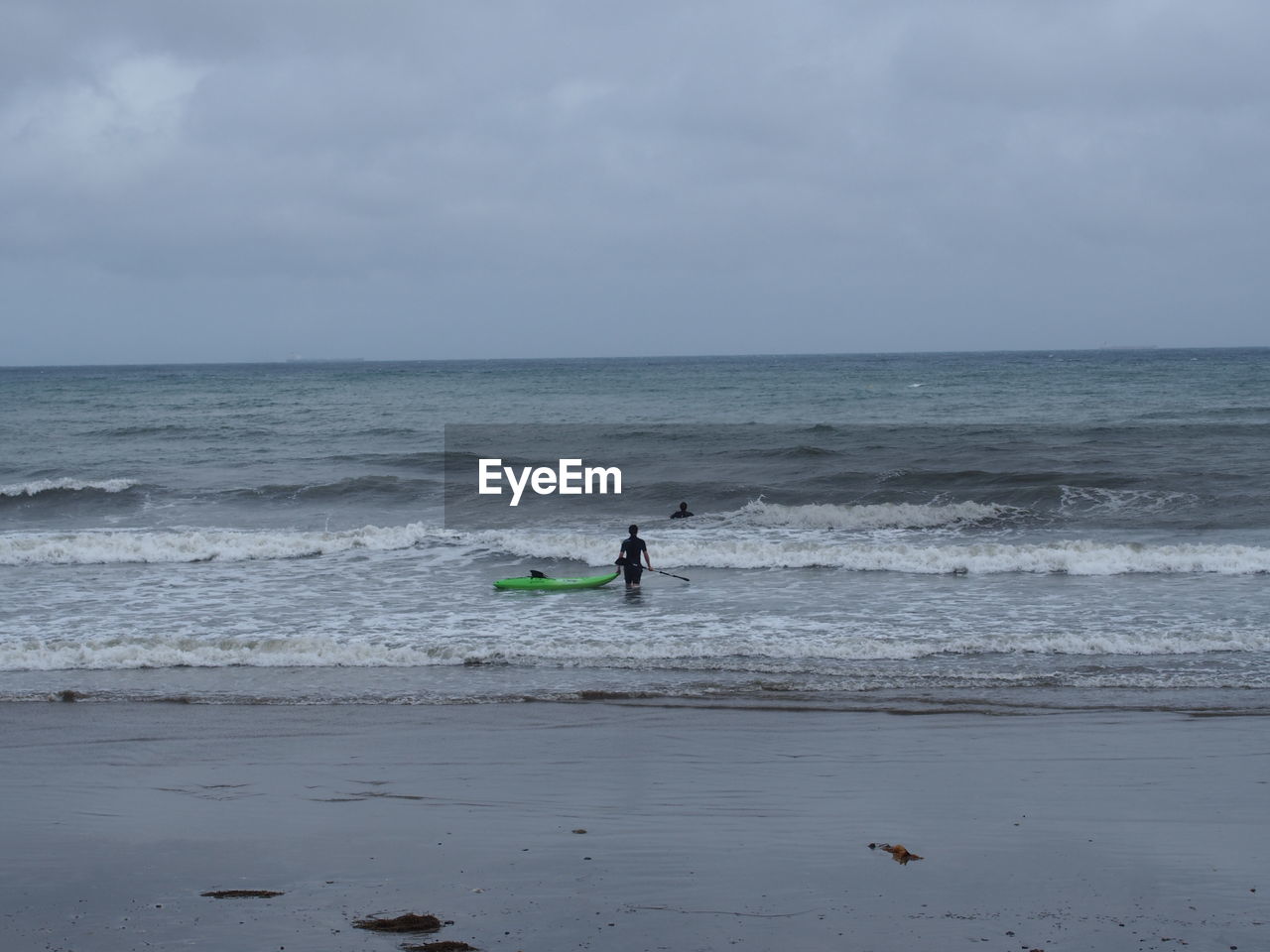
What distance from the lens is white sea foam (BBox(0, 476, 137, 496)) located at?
1078 inches

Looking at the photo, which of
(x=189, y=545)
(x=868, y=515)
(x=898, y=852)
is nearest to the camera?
(x=898, y=852)

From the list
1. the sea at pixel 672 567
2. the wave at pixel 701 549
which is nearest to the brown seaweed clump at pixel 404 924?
the sea at pixel 672 567

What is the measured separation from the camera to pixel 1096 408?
47.3 metres

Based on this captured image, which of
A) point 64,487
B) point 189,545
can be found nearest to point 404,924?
point 189,545

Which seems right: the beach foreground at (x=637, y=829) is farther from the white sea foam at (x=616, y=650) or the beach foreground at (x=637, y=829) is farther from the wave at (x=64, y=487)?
the wave at (x=64, y=487)

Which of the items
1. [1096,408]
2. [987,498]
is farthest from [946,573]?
[1096,408]

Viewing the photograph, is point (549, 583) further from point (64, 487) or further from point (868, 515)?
point (64, 487)

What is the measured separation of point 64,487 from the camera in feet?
90.8

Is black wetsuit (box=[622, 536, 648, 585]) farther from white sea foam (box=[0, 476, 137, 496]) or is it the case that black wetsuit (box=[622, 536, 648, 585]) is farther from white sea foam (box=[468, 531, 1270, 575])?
white sea foam (box=[0, 476, 137, 496])

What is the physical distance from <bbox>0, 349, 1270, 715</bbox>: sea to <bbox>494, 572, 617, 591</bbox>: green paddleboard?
0.16 meters

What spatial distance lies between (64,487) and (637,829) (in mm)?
25450

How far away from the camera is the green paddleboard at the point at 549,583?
1647 cm

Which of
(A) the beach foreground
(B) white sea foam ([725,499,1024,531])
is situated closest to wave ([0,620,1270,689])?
(A) the beach foreground

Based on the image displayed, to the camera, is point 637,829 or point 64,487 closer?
point 637,829
